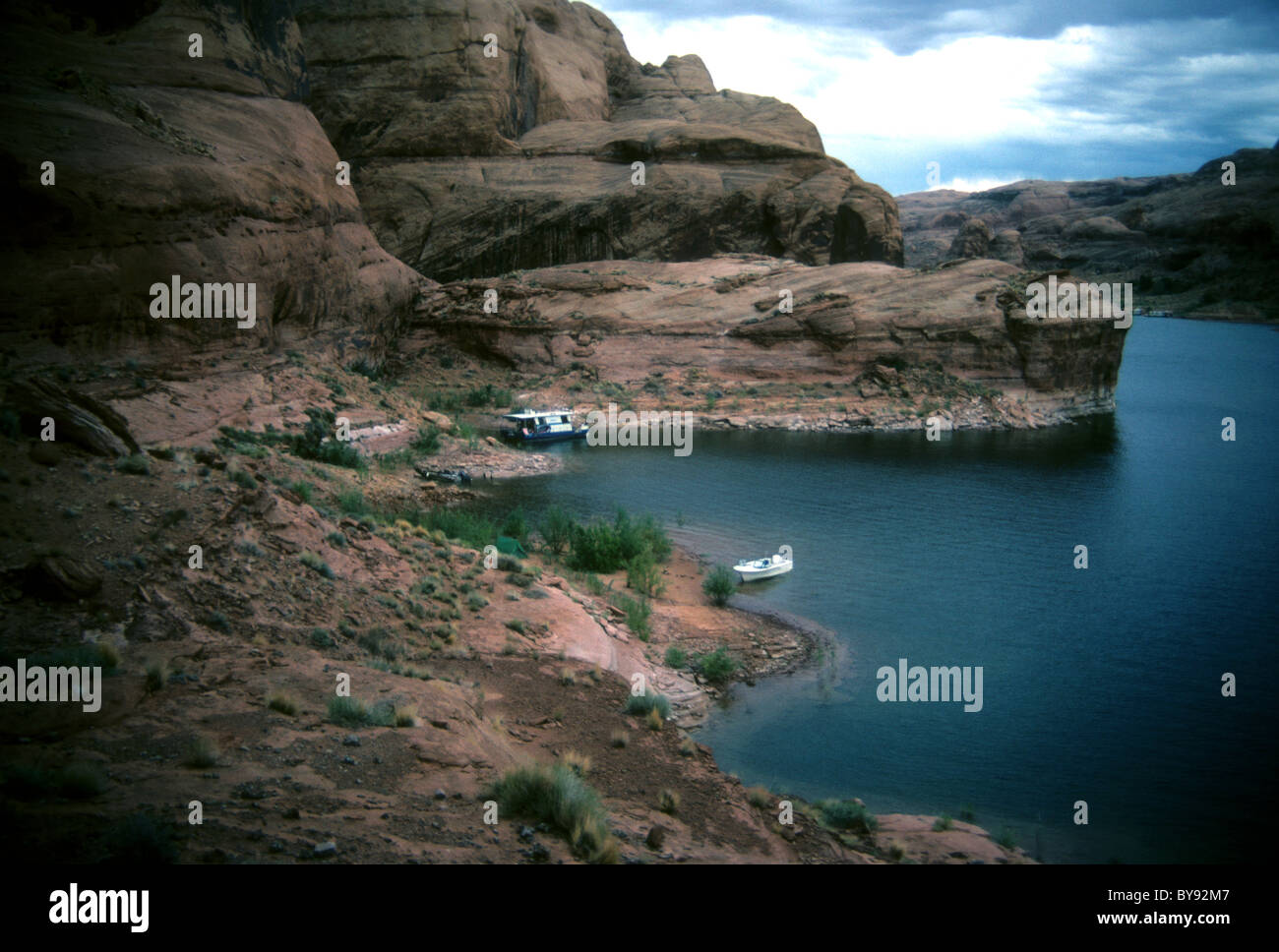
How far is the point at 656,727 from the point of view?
13.9 metres

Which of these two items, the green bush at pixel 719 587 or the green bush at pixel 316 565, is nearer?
the green bush at pixel 316 565

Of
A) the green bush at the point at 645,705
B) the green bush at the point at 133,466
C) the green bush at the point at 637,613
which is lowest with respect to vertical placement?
the green bush at the point at 645,705

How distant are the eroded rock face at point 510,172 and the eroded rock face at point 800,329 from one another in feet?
19.8

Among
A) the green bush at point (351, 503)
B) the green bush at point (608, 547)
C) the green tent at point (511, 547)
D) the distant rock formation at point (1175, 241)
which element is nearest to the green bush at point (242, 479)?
the green bush at point (351, 503)

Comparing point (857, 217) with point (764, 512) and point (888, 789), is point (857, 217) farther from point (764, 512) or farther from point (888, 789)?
point (888, 789)

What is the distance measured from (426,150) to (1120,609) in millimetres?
47102

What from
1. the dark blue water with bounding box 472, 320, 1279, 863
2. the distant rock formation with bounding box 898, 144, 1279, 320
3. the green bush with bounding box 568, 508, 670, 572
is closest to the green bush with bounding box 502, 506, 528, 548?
the green bush with bounding box 568, 508, 670, 572

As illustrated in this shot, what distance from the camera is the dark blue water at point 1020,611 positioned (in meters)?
14.1

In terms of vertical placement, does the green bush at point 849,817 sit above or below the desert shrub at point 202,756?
below

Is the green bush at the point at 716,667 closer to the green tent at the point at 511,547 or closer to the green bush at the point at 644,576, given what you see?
the green bush at the point at 644,576

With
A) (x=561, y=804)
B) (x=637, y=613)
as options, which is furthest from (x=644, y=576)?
(x=561, y=804)

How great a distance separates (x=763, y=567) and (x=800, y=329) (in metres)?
25.9

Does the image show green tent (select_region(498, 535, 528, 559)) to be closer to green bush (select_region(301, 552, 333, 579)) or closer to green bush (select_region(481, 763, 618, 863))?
green bush (select_region(301, 552, 333, 579))
